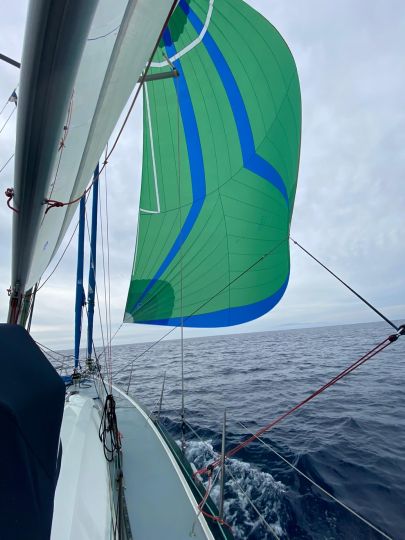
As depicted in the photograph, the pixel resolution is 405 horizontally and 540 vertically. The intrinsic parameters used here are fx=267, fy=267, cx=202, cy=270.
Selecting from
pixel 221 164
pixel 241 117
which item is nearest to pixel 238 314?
pixel 221 164

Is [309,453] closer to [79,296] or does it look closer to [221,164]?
[221,164]

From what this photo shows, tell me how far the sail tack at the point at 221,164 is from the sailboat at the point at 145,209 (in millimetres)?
18

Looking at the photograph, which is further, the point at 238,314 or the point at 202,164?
the point at 202,164

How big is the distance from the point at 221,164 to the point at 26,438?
144 inches

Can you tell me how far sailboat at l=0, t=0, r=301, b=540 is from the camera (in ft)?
2.18

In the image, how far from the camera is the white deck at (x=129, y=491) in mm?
1507

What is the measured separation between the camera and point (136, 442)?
2.68 meters

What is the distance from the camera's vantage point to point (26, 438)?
2.03ft

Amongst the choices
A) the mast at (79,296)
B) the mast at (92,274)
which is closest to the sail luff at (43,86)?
the mast at (79,296)

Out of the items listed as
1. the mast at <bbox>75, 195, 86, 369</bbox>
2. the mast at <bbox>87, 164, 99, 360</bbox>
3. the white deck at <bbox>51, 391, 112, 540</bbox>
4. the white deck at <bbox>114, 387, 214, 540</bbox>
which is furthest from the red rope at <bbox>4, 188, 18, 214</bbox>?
the mast at <bbox>87, 164, 99, 360</bbox>

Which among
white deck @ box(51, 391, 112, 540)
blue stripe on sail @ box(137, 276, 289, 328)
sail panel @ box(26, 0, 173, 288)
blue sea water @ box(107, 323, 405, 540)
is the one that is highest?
sail panel @ box(26, 0, 173, 288)

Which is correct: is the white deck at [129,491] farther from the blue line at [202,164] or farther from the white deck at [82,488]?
the blue line at [202,164]

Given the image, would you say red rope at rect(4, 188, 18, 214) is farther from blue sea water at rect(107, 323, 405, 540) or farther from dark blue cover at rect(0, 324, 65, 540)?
blue sea water at rect(107, 323, 405, 540)

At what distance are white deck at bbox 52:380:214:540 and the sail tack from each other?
69.7 inches
